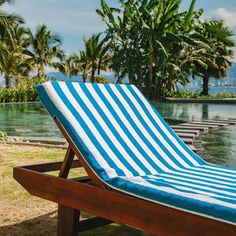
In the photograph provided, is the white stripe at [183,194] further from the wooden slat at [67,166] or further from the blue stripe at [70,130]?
the wooden slat at [67,166]

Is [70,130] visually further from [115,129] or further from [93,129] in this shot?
[115,129]

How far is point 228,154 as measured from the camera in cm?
696

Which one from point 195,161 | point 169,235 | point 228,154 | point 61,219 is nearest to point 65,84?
point 61,219

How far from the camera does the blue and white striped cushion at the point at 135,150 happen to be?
2121 mm

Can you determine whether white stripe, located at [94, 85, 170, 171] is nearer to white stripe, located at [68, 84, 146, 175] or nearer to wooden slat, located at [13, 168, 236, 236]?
white stripe, located at [68, 84, 146, 175]

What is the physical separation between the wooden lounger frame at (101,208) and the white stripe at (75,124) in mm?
83

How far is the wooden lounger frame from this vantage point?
1.91m

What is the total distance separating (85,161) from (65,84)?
0.71m

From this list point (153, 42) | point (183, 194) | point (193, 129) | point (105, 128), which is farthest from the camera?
point (153, 42)

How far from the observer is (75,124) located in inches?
106

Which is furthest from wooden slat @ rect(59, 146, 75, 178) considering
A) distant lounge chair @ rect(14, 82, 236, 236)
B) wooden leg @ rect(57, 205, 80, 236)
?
wooden leg @ rect(57, 205, 80, 236)

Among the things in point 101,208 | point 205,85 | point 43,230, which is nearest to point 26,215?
point 43,230

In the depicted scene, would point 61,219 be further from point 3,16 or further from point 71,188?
point 3,16

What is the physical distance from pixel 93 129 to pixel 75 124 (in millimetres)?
169
